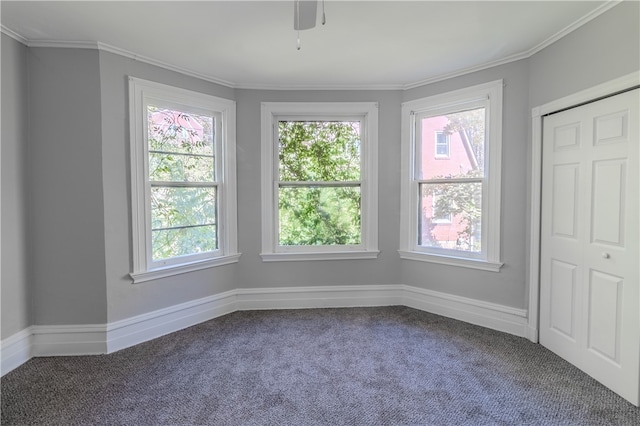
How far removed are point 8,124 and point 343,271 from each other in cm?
312

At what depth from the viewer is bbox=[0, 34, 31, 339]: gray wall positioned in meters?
2.49

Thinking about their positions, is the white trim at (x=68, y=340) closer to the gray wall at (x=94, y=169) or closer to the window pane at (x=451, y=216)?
the gray wall at (x=94, y=169)

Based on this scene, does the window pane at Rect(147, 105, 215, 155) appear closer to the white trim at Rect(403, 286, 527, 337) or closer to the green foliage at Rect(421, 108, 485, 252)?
the green foliage at Rect(421, 108, 485, 252)

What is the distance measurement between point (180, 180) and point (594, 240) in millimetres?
3369

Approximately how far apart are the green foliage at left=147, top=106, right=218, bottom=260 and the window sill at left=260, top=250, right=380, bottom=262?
2.03ft

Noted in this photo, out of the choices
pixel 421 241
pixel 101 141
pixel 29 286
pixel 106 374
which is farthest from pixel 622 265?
pixel 29 286

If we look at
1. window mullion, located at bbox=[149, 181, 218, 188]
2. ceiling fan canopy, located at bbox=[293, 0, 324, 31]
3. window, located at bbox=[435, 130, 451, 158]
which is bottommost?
window mullion, located at bbox=[149, 181, 218, 188]

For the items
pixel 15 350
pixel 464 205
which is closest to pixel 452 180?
pixel 464 205

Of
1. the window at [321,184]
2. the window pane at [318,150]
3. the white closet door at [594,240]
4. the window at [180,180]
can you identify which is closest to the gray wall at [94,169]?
the window at [180,180]

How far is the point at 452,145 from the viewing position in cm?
355

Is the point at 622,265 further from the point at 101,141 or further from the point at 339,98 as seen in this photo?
the point at 101,141

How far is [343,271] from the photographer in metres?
3.89

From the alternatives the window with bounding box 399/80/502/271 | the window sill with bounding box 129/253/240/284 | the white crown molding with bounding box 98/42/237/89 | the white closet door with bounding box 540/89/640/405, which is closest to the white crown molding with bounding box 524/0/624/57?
the window with bounding box 399/80/502/271

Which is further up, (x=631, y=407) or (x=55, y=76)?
(x=55, y=76)
